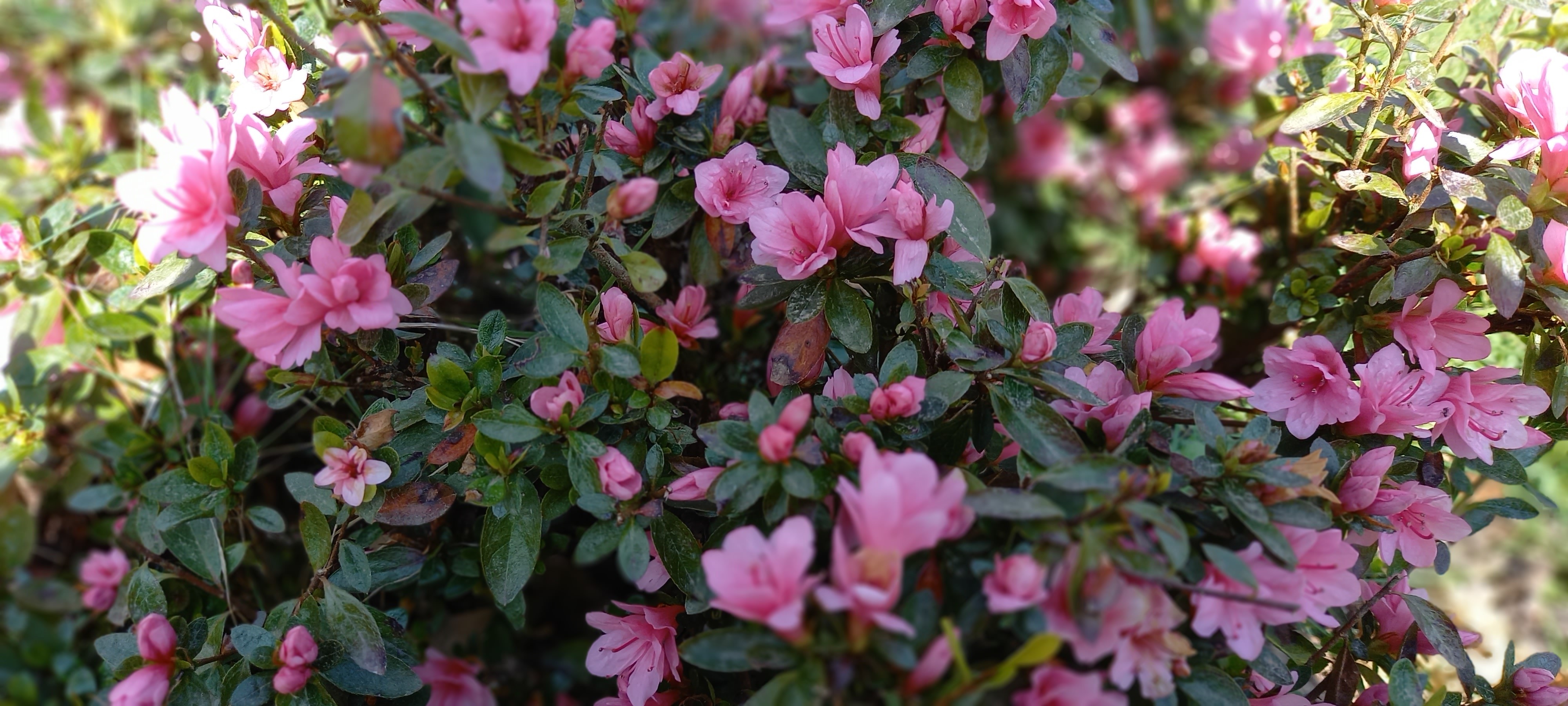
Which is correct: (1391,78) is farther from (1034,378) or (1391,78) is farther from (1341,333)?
(1034,378)

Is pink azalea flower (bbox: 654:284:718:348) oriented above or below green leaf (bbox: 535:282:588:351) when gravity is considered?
below

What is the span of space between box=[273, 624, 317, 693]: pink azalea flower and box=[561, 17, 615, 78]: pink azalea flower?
0.68 metres

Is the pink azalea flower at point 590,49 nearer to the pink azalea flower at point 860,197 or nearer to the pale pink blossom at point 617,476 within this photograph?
the pink azalea flower at point 860,197

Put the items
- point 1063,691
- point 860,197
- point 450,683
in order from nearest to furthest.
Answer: point 1063,691, point 860,197, point 450,683

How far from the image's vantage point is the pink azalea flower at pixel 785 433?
853 mm

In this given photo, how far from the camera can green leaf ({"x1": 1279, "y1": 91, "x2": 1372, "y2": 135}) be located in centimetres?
113

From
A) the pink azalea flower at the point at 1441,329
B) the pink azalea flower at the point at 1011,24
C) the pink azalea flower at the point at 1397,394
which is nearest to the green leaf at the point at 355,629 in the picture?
the pink azalea flower at the point at 1011,24

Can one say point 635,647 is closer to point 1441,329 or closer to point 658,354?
point 658,354

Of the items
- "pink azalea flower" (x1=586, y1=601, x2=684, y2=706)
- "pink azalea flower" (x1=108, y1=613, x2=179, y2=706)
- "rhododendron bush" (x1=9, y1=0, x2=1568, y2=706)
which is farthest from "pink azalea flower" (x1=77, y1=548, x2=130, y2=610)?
"pink azalea flower" (x1=586, y1=601, x2=684, y2=706)

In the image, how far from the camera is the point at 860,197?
3.13 ft

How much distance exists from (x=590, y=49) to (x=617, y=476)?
1.46 feet

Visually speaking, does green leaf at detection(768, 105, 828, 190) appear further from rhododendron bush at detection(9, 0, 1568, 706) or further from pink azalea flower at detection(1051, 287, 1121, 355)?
pink azalea flower at detection(1051, 287, 1121, 355)

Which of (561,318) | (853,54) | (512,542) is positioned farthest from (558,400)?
(853,54)

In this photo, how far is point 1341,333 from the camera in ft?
3.86
